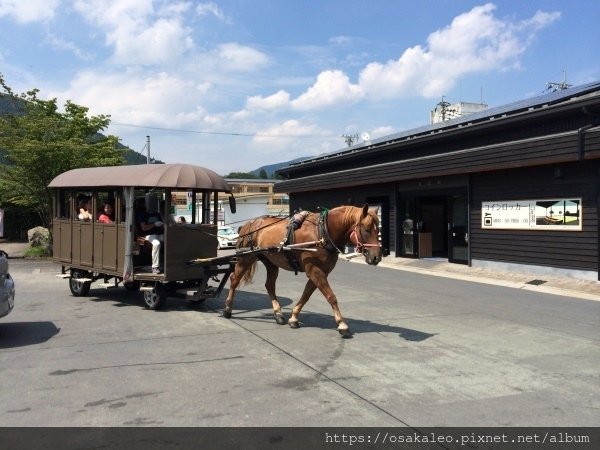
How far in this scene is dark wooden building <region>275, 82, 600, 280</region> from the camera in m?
14.7

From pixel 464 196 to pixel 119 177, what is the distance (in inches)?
534

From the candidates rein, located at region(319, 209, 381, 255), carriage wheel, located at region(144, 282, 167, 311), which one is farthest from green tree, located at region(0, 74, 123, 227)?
rein, located at region(319, 209, 381, 255)

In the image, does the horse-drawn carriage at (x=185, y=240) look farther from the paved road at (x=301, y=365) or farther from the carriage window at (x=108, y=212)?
the paved road at (x=301, y=365)

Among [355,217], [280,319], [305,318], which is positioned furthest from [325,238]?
[305,318]

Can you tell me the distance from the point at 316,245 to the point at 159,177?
3.43 meters

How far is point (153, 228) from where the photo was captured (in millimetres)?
10422

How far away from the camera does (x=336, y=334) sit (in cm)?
789

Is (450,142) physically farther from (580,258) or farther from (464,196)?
(580,258)

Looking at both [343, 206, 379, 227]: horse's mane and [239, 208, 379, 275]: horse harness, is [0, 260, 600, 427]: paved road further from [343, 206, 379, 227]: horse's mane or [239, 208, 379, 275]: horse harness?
[343, 206, 379, 227]: horse's mane

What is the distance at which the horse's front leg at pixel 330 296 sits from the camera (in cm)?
→ 761

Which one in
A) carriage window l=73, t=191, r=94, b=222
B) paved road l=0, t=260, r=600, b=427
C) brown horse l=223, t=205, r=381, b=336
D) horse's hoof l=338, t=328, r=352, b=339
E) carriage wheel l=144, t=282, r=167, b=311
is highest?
carriage window l=73, t=191, r=94, b=222

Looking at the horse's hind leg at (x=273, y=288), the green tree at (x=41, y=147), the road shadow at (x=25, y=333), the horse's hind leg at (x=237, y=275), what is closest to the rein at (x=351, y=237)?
the horse's hind leg at (x=273, y=288)

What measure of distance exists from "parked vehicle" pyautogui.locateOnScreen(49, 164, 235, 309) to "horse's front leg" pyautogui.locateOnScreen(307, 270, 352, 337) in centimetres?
222

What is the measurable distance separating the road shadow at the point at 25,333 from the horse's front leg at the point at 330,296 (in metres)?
3.99
